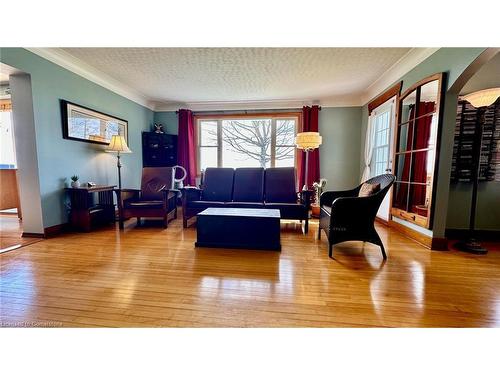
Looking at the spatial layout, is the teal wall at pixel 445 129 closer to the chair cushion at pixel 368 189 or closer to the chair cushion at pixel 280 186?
the chair cushion at pixel 368 189

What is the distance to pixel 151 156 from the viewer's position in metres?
4.54

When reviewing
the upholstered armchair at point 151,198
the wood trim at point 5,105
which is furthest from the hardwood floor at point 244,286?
the wood trim at point 5,105

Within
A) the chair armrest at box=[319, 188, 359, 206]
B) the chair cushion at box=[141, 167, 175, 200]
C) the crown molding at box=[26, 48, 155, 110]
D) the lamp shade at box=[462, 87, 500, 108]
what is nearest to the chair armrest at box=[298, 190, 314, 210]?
the chair armrest at box=[319, 188, 359, 206]

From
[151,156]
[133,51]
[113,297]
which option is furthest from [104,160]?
[113,297]

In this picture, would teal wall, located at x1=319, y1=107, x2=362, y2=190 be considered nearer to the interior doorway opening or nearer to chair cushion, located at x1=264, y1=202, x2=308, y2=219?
chair cushion, located at x1=264, y1=202, x2=308, y2=219

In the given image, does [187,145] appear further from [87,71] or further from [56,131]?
[56,131]

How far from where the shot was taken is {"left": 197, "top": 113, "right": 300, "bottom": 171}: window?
458 centimetres

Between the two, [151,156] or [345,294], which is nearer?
[345,294]

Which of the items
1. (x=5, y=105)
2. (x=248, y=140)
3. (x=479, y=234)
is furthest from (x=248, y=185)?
(x=5, y=105)

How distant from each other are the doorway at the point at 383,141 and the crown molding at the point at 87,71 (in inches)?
179

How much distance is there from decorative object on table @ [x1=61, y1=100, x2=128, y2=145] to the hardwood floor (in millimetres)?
1533

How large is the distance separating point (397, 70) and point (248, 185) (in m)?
2.75
